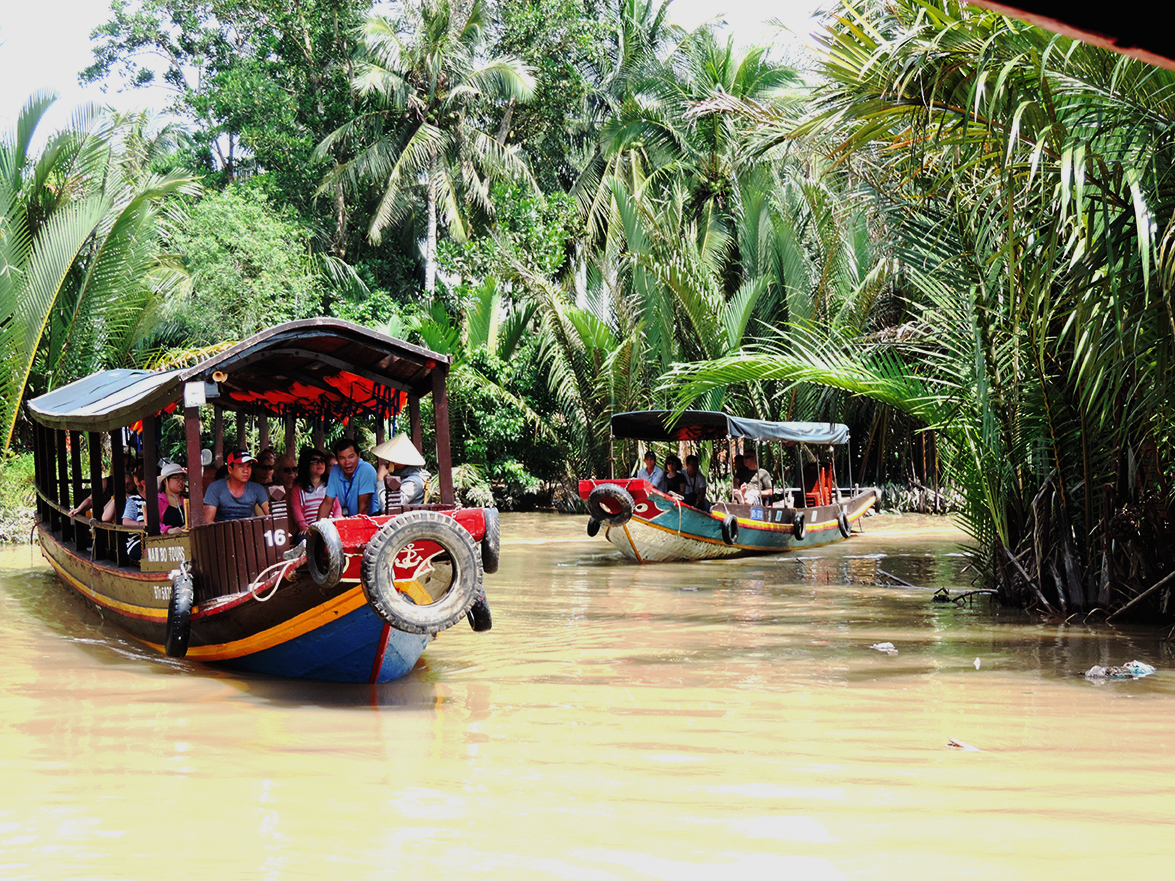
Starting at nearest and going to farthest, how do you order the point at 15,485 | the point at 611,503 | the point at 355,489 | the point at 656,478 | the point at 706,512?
the point at 355,489 < the point at 611,503 < the point at 706,512 < the point at 656,478 < the point at 15,485

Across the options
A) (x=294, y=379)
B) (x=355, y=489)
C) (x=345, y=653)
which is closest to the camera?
(x=345, y=653)

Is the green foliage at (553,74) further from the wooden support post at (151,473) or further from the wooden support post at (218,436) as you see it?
the wooden support post at (151,473)

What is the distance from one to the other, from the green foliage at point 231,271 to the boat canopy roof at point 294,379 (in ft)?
31.6

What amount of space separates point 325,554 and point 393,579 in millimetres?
418

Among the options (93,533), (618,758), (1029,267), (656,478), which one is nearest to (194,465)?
(93,533)

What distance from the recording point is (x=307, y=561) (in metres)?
6.34

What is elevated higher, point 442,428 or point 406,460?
point 442,428

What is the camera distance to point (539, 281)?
20.8m

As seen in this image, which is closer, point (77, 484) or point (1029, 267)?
point (1029, 267)

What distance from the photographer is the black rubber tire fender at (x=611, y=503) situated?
13852 mm

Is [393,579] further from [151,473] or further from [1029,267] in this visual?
[1029,267]

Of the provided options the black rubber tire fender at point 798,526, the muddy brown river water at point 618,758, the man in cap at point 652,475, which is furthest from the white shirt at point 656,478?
the muddy brown river water at point 618,758

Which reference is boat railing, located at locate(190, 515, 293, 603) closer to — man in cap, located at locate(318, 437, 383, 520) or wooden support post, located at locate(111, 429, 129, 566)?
man in cap, located at locate(318, 437, 383, 520)

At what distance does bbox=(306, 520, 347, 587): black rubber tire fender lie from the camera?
6.15 meters
